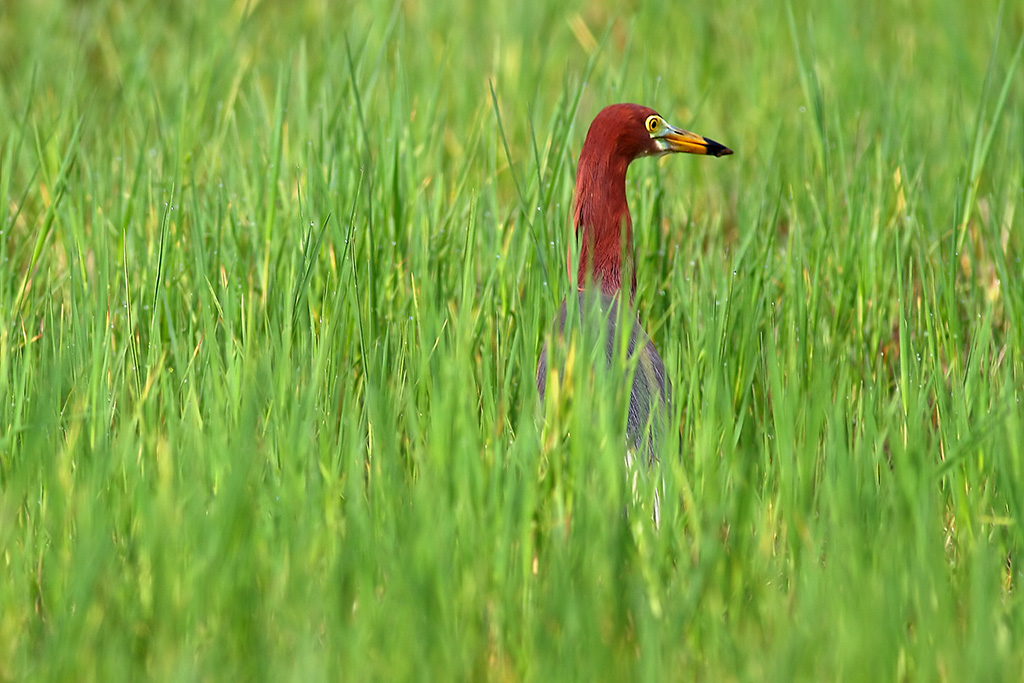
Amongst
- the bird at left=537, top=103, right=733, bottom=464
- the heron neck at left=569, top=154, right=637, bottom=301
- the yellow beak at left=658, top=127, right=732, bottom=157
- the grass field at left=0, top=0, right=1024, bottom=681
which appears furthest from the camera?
the yellow beak at left=658, top=127, right=732, bottom=157

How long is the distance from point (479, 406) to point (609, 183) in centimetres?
69

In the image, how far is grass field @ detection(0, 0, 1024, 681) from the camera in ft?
5.77

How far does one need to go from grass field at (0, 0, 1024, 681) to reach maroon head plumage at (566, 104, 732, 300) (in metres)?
0.12

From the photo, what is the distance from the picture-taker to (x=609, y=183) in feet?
9.50

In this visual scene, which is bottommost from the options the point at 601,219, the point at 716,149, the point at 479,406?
the point at 479,406

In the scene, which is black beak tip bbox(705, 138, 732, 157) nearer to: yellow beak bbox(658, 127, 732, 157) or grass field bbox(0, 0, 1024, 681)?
yellow beak bbox(658, 127, 732, 157)

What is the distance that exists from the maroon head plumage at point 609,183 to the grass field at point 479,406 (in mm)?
116

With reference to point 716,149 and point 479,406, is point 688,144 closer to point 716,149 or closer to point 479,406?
point 716,149

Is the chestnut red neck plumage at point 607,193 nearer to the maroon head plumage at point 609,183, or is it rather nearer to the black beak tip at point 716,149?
the maroon head plumage at point 609,183

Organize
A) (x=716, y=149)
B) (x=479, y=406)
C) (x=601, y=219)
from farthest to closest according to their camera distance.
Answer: (x=716, y=149) → (x=601, y=219) → (x=479, y=406)

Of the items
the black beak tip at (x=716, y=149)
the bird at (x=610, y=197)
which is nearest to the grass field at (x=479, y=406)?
the bird at (x=610, y=197)

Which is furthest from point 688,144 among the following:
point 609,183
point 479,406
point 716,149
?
point 479,406

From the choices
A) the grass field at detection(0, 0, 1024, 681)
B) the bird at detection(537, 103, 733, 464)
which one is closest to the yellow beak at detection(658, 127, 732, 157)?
the bird at detection(537, 103, 733, 464)

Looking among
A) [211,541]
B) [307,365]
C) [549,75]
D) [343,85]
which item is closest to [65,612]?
[211,541]
